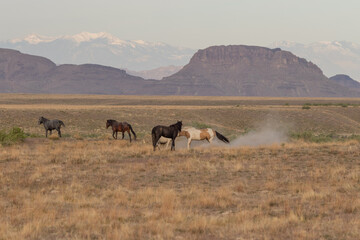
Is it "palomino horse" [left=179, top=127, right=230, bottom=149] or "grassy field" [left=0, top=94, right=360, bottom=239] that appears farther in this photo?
"palomino horse" [left=179, top=127, right=230, bottom=149]

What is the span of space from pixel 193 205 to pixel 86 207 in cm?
263

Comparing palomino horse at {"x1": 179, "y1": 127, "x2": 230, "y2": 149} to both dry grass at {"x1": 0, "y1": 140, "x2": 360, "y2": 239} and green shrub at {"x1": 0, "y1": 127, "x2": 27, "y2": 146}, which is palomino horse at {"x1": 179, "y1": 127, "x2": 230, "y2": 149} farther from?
green shrub at {"x1": 0, "y1": 127, "x2": 27, "y2": 146}

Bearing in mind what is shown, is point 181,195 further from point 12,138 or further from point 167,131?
point 12,138

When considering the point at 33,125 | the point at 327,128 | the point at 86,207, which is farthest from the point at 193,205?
the point at 327,128

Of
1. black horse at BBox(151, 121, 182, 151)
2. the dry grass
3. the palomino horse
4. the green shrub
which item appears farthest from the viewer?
the green shrub

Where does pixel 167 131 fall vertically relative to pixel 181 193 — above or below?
above

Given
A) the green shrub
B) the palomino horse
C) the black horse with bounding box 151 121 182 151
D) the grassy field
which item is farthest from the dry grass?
the green shrub

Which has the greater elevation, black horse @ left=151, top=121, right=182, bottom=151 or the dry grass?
black horse @ left=151, top=121, right=182, bottom=151

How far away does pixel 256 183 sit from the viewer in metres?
15.1

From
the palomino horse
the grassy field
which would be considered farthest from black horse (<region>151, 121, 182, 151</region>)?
the palomino horse

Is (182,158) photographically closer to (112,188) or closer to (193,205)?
(112,188)

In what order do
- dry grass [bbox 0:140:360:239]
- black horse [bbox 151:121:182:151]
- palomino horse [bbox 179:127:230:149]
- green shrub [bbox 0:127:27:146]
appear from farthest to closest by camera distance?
green shrub [bbox 0:127:27:146] → palomino horse [bbox 179:127:230:149] → black horse [bbox 151:121:182:151] → dry grass [bbox 0:140:360:239]

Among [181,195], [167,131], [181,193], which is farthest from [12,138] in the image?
[181,195]

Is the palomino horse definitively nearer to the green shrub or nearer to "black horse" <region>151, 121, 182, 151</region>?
"black horse" <region>151, 121, 182, 151</region>
